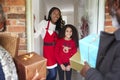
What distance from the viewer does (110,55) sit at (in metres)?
1.19

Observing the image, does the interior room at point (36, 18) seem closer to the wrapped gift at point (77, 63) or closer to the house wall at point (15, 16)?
the house wall at point (15, 16)

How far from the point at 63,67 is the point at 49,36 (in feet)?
1.29

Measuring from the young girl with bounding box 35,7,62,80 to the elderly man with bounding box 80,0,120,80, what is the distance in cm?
180

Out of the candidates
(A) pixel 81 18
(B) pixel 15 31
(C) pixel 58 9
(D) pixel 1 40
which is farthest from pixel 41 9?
(D) pixel 1 40

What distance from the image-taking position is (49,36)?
3078 mm

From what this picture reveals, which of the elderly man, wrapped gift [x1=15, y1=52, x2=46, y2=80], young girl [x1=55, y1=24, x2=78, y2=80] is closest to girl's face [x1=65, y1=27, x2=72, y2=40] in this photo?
young girl [x1=55, y1=24, x2=78, y2=80]

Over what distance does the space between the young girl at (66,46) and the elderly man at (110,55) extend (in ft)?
5.70

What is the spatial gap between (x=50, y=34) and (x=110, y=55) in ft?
6.28

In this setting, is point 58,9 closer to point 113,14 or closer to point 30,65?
point 30,65

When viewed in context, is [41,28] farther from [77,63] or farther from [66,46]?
[77,63]

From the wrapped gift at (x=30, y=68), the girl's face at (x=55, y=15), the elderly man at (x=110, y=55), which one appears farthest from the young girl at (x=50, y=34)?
the elderly man at (x=110, y=55)

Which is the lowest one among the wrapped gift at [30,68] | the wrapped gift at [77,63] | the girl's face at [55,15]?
the wrapped gift at [30,68]

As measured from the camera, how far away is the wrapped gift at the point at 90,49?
137 centimetres

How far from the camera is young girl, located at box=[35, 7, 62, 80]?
3.06 m
